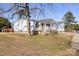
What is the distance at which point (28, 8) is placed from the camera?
7.59 ft

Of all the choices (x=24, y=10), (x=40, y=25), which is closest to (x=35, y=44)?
(x=40, y=25)

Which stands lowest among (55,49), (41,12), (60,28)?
(55,49)

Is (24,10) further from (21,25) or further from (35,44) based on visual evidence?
(35,44)

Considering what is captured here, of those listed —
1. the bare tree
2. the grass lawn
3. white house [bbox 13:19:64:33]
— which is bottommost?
the grass lawn

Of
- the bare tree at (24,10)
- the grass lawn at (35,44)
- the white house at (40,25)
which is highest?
the bare tree at (24,10)

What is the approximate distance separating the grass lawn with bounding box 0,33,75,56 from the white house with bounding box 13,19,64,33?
54mm

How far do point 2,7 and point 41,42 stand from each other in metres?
0.47

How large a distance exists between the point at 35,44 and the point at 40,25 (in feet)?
0.58

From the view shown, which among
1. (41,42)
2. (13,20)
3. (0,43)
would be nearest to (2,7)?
(13,20)

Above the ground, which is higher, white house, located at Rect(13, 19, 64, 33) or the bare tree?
the bare tree

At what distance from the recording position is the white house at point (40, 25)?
7.49 feet

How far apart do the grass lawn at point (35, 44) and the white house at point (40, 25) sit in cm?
5

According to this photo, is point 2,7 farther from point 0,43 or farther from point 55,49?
point 55,49

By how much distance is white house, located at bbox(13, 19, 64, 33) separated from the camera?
228cm
